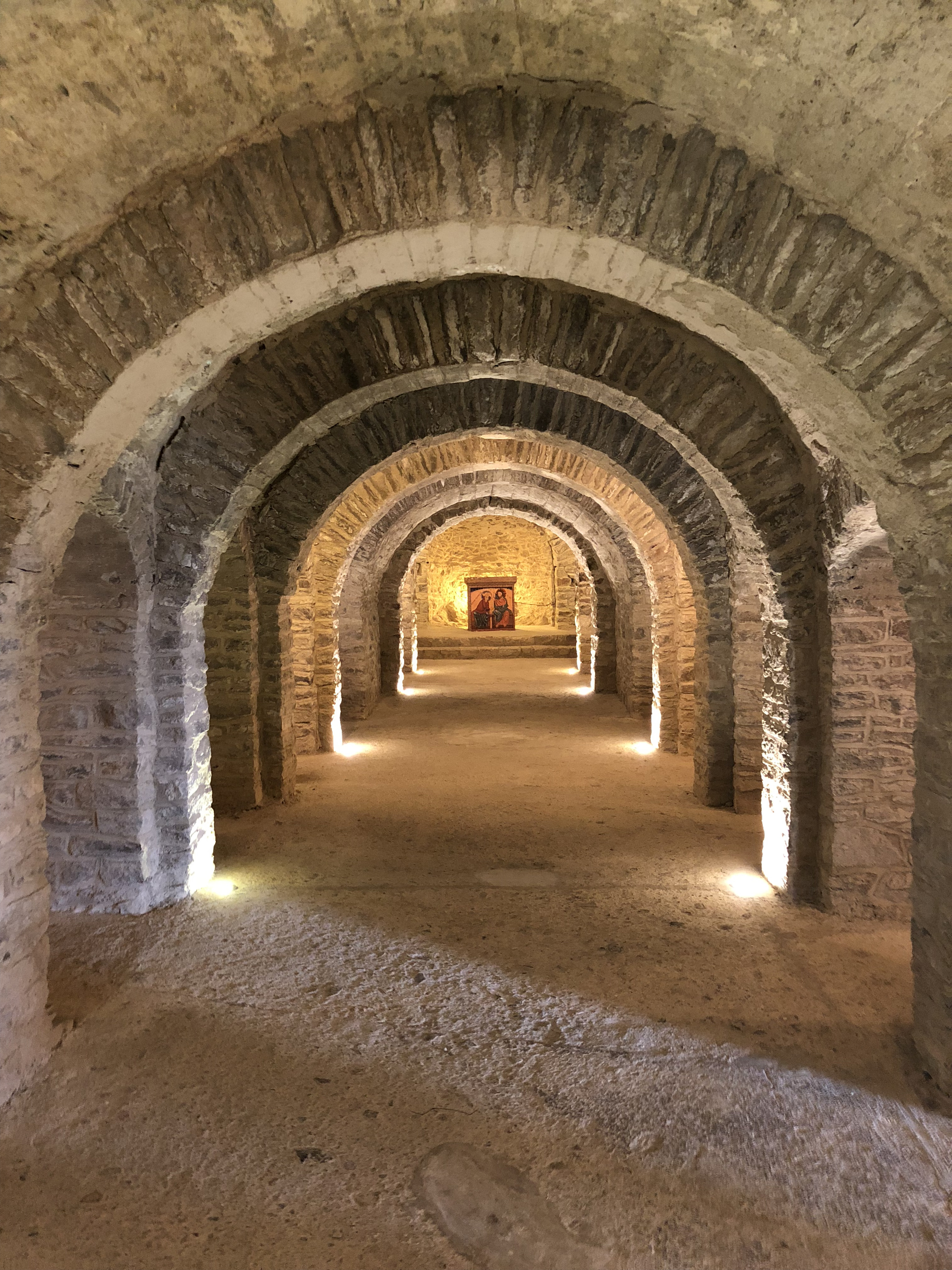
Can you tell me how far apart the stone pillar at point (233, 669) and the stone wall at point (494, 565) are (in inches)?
601

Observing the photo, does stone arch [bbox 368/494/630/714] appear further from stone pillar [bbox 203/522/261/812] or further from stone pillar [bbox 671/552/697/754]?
stone pillar [bbox 203/522/261/812]

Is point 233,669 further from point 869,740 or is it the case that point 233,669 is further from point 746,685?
point 869,740

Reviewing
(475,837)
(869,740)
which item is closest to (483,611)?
(475,837)

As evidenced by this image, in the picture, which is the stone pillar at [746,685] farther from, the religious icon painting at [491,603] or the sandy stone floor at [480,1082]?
the religious icon painting at [491,603]

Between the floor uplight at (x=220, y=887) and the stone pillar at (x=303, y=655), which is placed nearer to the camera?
the floor uplight at (x=220, y=887)

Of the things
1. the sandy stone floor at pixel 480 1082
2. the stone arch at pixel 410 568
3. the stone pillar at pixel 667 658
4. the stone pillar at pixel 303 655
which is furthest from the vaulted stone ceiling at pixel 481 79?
the stone arch at pixel 410 568

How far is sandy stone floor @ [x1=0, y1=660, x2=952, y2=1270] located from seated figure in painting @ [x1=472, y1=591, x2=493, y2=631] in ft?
52.9

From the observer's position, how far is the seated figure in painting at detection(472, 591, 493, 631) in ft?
69.9

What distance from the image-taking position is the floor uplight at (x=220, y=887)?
4691 mm

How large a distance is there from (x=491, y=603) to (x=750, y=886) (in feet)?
55.2

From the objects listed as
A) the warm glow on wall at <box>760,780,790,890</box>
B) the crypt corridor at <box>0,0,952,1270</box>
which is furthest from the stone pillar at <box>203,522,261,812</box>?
the warm glow on wall at <box>760,780,790,890</box>

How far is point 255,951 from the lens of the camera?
3.96 m

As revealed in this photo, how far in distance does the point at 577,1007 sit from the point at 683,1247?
4.09ft

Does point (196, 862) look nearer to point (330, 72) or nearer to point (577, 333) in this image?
point (577, 333)
